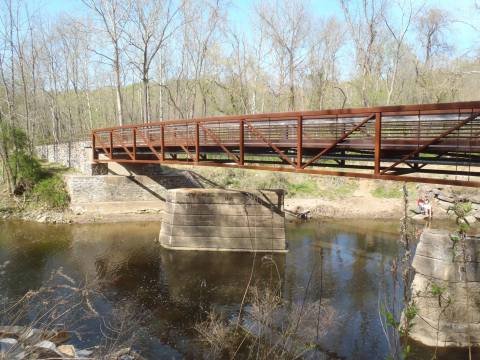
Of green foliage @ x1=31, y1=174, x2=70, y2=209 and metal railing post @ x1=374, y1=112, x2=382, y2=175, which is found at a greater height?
metal railing post @ x1=374, y1=112, x2=382, y2=175

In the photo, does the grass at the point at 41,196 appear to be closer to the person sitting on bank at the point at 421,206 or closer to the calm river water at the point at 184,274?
the calm river water at the point at 184,274

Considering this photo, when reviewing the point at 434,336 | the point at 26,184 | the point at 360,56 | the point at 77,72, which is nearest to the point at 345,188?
the point at 360,56

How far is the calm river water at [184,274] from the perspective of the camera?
8.73 m

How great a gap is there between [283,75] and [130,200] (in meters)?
17.7

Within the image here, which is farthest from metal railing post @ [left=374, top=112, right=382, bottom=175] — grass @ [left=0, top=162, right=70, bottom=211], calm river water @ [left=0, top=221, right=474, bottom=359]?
grass @ [left=0, top=162, right=70, bottom=211]

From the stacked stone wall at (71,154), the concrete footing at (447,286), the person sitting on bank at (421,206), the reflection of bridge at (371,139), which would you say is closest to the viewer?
the reflection of bridge at (371,139)

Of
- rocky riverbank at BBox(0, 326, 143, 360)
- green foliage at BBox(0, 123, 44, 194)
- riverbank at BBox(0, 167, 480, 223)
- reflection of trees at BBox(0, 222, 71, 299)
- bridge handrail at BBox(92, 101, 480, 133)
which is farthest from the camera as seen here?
green foliage at BBox(0, 123, 44, 194)

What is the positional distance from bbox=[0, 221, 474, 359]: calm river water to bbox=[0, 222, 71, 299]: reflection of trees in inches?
1.3

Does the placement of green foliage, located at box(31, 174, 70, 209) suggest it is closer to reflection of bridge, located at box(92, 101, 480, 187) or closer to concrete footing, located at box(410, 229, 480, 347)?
reflection of bridge, located at box(92, 101, 480, 187)

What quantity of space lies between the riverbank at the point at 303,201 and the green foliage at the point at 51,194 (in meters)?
0.28

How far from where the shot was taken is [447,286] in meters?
8.03

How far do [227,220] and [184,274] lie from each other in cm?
327

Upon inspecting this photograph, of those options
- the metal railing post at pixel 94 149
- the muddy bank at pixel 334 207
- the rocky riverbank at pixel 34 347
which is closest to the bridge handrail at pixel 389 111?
the rocky riverbank at pixel 34 347

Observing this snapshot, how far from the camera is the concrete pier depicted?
1498 cm
